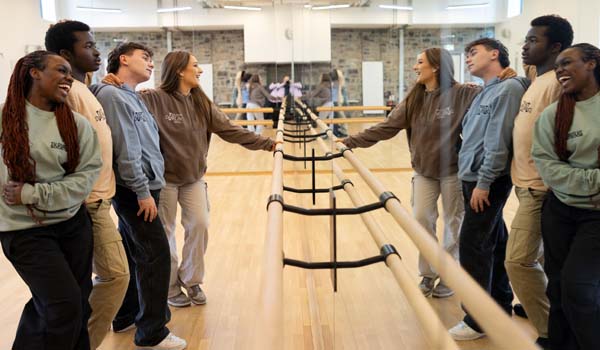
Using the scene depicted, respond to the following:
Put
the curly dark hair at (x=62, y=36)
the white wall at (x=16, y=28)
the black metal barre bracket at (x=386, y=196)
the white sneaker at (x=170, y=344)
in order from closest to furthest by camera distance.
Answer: the black metal barre bracket at (x=386, y=196) → the curly dark hair at (x=62, y=36) → the white sneaker at (x=170, y=344) → the white wall at (x=16, y=28)

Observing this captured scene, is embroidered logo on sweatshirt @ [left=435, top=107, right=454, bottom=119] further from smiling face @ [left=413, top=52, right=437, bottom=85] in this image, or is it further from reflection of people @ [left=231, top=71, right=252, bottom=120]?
reflection of people @ [left=231, top=71, right=252, bottom=120]

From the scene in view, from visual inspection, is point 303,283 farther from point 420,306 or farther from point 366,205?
point 420,306

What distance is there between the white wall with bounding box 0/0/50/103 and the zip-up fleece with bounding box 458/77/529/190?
7.97m

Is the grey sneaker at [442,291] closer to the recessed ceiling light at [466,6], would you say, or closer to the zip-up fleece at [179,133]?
the recessed ceiling light at [466,6]

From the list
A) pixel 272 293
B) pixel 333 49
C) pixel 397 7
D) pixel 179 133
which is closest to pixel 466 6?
pixel 397 7

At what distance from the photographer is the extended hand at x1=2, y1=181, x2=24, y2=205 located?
6.35 ft

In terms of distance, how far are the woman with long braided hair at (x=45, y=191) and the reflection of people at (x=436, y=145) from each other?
1.60 m

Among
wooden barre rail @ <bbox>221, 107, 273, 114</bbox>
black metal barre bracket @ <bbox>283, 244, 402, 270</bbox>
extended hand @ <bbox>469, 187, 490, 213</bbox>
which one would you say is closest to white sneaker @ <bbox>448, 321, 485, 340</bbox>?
extended hand @ <bbox>469, 187, 490, 213</bbox>

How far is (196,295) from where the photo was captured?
134 inches

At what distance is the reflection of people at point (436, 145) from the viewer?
56cm

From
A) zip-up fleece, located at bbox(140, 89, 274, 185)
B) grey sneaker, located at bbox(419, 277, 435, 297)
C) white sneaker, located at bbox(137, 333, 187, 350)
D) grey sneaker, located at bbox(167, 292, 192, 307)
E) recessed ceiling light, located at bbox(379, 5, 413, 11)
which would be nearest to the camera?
grey sneaker, located at bbox(419, 277, 435, 297)

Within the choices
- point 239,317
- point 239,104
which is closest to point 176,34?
point 239,104

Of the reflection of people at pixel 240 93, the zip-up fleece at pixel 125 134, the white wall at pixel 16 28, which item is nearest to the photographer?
the zip-up fleece at pixel 125 134

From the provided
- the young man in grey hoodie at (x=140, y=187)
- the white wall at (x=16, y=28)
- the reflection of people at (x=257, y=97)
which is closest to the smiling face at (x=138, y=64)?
the young man in grey hoodie at (x=140, y=187)
